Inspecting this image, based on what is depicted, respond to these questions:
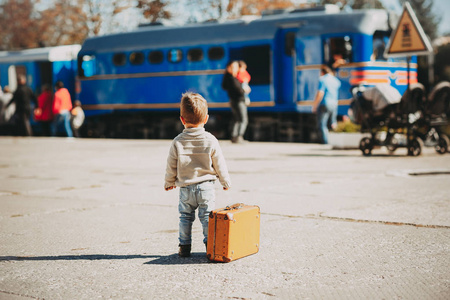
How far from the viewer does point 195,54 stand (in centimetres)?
2305

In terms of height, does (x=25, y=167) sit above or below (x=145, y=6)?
below

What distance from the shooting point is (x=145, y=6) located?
139 feet

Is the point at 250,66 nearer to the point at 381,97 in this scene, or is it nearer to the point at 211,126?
the point at 211,126

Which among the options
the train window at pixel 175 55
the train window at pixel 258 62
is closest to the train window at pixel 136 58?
the train window at pixel 175 55


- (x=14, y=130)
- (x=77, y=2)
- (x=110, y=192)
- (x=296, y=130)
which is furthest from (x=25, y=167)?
(x=77, y=2)

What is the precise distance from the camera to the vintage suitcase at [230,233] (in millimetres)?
5273

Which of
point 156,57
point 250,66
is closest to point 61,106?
point 156,57

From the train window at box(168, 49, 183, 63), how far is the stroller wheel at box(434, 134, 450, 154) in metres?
10.5

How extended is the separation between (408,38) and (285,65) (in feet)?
24.6

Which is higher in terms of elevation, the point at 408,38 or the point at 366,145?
the point at 408,38

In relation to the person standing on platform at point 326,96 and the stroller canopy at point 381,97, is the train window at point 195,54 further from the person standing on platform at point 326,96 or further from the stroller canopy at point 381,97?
the stroller canopy at point 381,97

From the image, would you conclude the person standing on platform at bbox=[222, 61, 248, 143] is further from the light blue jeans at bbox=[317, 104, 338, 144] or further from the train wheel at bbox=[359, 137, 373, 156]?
the train wheel at bbox=[359, 137, 373, 156]

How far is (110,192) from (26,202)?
1177 mm

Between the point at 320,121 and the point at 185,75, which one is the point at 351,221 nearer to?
the point at 320,121
